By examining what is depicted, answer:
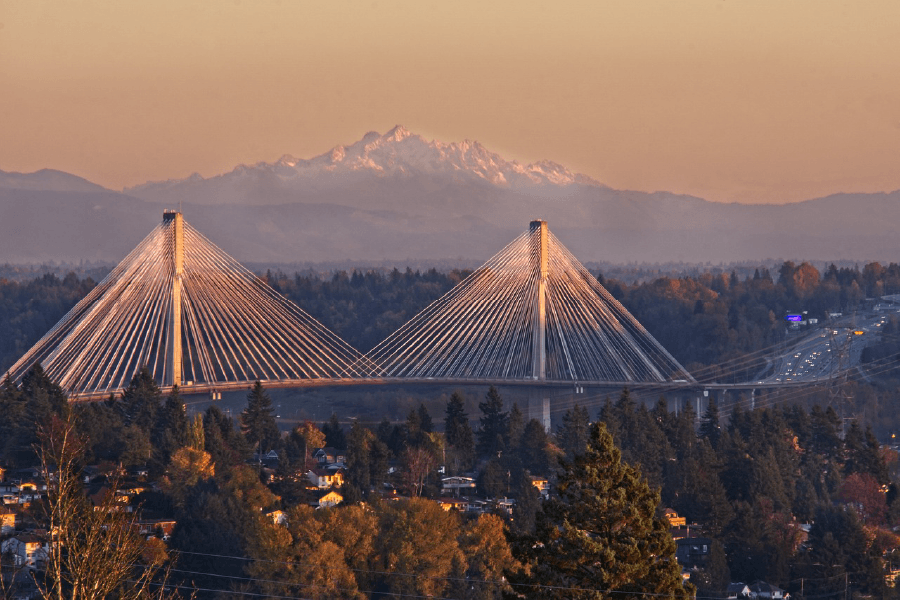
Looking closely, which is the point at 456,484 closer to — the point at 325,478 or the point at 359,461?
the point at 359,461

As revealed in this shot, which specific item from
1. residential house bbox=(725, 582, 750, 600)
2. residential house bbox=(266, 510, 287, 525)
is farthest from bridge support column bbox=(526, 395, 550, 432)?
residential house bbox=(725, 582, 750, 600)

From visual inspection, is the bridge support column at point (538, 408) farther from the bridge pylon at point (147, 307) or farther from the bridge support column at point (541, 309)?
the bridge pylon at point (147, 307)

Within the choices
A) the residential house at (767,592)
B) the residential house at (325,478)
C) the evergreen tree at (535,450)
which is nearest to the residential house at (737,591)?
the residential house at (767,592)

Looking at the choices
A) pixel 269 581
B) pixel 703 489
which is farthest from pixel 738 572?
pixel 269 581

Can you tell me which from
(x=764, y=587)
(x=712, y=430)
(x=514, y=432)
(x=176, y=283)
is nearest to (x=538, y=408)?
(x=176, y=283)

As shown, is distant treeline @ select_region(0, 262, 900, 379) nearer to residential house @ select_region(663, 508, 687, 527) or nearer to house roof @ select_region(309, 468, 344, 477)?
house roof @ select_region(309, 468, 344, 477)

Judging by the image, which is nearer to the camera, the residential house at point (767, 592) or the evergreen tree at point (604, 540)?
the evergreen tree at point (604, 540)

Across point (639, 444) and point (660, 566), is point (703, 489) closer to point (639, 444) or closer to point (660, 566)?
point (639, 444)
